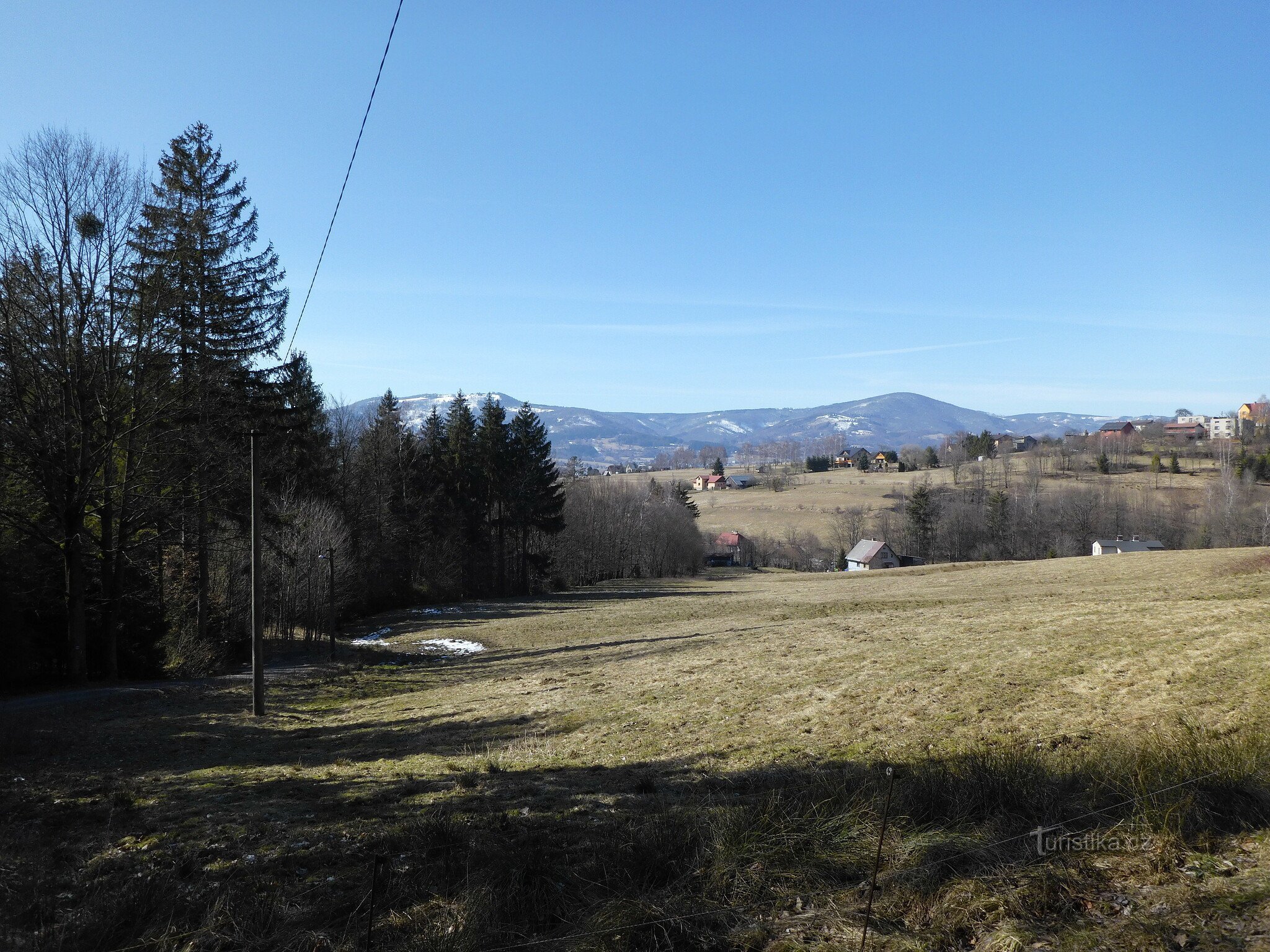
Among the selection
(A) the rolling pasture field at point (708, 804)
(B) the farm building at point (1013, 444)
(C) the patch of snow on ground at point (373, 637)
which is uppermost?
(B) the farm building at point (1013, 444)

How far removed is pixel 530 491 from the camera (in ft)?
193

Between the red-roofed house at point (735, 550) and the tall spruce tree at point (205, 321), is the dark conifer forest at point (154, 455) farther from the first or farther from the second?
the red-roofed house at point (735, 550)

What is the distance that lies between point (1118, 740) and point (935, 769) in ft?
8.51

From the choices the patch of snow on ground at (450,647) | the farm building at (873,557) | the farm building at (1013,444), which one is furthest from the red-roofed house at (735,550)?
the patch of snow on ground at (450,647)

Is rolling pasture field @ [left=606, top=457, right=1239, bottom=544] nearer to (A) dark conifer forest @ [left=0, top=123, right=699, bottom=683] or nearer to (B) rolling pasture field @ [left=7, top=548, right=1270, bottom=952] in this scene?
(A) dark conifer forest @ [left=0, top=123, right=699, bottom=683]

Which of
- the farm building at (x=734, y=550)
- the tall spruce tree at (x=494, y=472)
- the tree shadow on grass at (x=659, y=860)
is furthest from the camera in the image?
the farm building at (x=734, y=550)

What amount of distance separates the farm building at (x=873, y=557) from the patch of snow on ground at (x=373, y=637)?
65304mm

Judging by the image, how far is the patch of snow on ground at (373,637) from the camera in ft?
113

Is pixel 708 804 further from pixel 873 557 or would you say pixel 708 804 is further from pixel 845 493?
pixel 845 493

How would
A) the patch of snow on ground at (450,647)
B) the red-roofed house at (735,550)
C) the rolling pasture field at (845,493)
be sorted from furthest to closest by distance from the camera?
the rolling pasture field at (845,493), the red-roofed house at (735,550), the patch of snow on ground at (450,647)

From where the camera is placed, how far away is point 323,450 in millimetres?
43562

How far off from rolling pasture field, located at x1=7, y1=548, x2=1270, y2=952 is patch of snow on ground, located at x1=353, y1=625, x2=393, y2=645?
15.4 metres

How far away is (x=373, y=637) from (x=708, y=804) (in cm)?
3260

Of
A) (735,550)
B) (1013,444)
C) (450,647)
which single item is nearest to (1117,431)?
(1013,444)
